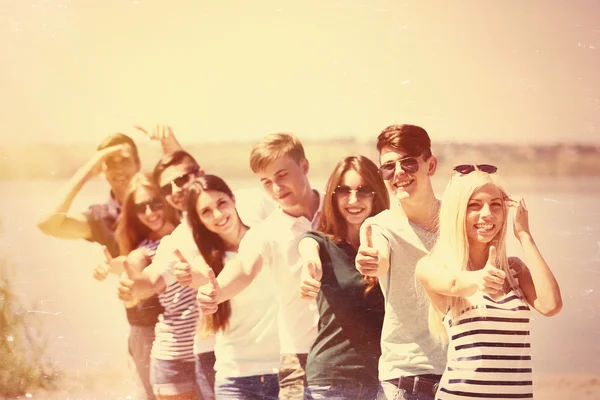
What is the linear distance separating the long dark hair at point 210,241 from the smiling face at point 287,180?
0.19 metres

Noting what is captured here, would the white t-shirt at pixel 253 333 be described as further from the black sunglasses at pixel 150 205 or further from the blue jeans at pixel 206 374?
the black sunglasses at pixel 150 205

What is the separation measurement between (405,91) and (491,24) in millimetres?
444

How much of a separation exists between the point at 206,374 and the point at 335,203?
2.98 ft

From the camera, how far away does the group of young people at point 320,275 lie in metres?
2.81

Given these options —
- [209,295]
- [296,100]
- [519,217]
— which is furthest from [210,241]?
[519,217]

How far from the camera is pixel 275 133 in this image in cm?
301

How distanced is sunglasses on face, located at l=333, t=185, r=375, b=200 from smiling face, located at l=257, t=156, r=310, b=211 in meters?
0.13

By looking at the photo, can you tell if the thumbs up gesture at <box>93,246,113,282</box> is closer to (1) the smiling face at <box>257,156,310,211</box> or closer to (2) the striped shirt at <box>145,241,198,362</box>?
(2) the striped shirt at <box>145,241,198,362</box>

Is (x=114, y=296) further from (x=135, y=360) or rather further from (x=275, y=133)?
(x=275, y=133)

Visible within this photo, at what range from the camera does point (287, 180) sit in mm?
2969

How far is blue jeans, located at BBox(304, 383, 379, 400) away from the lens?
2.92 m

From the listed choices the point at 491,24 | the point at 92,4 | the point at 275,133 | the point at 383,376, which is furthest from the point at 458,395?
the point at 92,4

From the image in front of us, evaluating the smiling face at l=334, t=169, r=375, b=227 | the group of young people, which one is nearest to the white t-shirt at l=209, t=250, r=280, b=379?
the group of young people

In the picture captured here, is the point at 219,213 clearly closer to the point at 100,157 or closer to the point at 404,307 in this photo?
the point at 100,157
